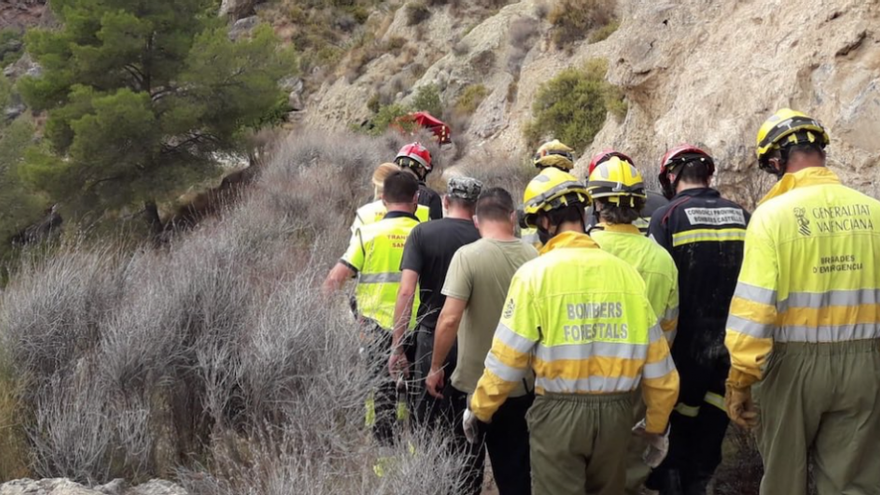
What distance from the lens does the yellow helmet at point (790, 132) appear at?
3324 millimetres

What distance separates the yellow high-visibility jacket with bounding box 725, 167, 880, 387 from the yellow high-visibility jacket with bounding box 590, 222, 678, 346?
57 cm

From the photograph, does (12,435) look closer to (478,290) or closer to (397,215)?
(397,215)

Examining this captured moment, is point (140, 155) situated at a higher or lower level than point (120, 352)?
higher

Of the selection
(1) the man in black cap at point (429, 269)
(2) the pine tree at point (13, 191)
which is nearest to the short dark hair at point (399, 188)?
(1) the man in black cap at point (429, 269)

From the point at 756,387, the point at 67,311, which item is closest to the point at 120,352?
the point at 67,311

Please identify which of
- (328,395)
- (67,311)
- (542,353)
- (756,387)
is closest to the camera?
(542,353)

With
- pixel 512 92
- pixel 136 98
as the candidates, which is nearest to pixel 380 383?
pixel 136 98

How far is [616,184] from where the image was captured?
3707 millimetres

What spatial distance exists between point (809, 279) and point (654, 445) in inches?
38.4

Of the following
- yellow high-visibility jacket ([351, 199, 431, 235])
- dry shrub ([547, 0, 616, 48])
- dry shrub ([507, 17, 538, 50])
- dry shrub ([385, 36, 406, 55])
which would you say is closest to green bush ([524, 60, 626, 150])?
dry shrub ([547, 0, 616, 48])

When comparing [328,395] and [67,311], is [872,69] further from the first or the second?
[67,311]

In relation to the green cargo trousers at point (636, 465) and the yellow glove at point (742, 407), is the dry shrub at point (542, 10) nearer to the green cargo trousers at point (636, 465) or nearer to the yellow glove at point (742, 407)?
the green cargo trousers at point (636, 465)

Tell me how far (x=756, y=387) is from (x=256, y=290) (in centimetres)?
380

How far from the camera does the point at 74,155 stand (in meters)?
16.7
